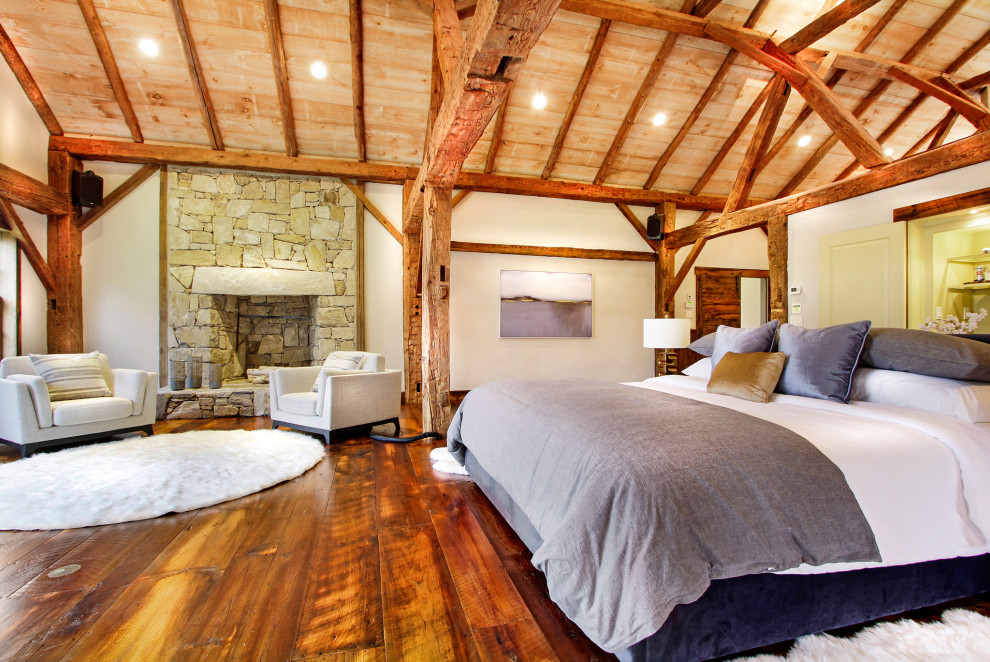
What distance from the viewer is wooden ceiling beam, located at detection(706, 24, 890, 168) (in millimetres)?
3965

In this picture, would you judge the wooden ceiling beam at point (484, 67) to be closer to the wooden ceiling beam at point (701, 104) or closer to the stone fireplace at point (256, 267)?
the stone fireplace at point (256, 267)

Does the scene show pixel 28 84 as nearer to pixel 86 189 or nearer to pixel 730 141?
pixel 86 189

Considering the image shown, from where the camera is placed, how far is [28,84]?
4.48 metres

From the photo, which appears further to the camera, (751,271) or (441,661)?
(751,271)

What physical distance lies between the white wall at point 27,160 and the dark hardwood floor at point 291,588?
389 centimetres

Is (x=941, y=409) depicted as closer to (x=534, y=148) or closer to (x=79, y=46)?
(x=534, y=148)

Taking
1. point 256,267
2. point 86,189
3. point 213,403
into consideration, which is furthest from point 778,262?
point 86,189

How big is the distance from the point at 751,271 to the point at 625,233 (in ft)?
7.54

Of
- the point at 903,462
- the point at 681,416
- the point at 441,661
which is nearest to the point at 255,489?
the point at 441,661

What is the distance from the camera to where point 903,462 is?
144 centimetres

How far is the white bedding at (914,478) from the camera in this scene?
1351 mm

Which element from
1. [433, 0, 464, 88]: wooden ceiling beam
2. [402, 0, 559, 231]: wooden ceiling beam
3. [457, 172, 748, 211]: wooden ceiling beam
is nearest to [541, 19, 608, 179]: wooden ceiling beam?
[457, 172, 748, 211]: wooden ceiling beam

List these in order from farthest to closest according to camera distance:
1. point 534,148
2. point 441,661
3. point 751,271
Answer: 1. point 751,271
2. point 534,148
3. point 441,661

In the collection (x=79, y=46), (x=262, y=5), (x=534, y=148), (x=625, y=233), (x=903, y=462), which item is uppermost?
(x=262, y=5)
